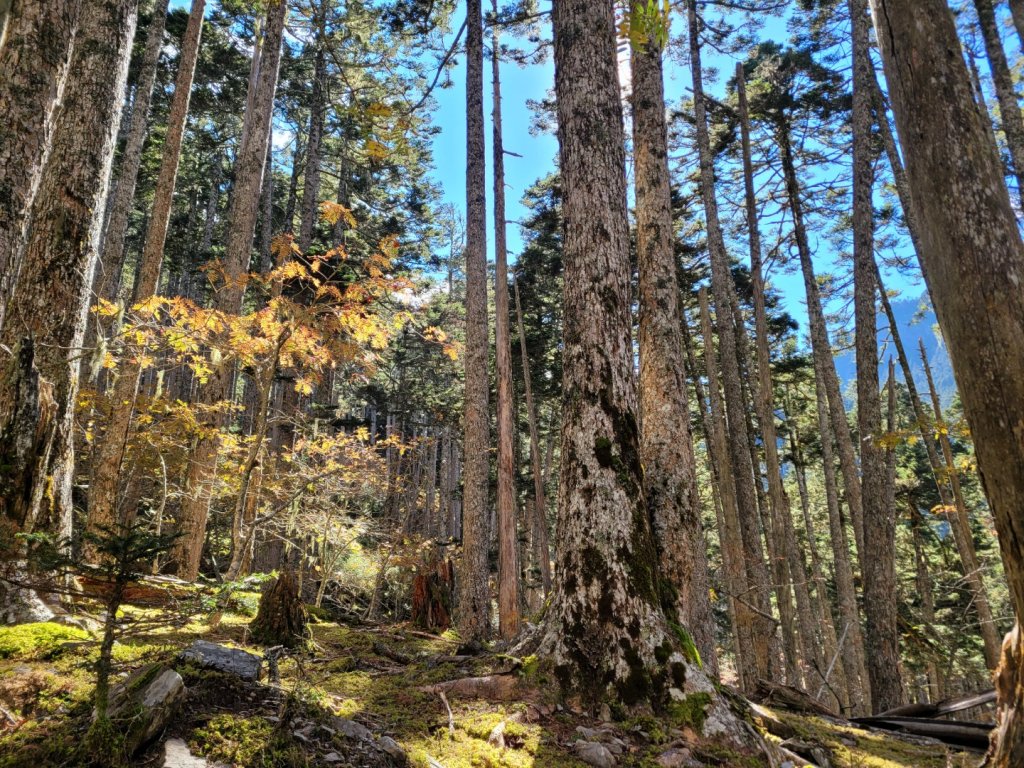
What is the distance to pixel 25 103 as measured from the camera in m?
2.69

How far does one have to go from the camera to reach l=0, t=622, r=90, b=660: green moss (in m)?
3.11

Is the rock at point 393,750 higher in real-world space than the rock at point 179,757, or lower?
lower

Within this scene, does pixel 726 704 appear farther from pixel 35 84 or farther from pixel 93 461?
pixel 93 461

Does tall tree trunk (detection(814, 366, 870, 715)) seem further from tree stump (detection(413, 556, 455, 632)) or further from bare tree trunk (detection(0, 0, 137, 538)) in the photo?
bare tree trunk (detection(0, 0, 137, 538))

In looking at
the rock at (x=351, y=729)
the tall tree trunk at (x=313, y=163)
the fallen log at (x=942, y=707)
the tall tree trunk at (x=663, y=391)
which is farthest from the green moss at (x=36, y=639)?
the tall tree trunk at (x=313, y=163)

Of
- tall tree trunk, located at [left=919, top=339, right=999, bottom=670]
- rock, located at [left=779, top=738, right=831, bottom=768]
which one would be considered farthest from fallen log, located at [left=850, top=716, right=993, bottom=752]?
tall tree trunk, located at [left=919, top=339, right=999, bottom=670]

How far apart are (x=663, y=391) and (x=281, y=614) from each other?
15.2ft

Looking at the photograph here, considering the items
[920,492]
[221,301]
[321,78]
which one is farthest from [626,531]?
[920,492]

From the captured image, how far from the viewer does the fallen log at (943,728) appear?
430 centimetres

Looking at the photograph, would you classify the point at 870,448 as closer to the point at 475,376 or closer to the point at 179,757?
the point at 475,376

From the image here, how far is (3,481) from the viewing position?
142 inches

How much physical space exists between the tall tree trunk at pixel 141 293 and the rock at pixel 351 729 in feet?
15.2

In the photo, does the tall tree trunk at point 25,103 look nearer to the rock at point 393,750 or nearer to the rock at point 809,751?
the rock at point 393,750

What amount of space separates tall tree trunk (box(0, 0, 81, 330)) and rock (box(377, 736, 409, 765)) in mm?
2840
